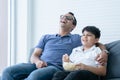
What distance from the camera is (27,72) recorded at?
2627 millimetres

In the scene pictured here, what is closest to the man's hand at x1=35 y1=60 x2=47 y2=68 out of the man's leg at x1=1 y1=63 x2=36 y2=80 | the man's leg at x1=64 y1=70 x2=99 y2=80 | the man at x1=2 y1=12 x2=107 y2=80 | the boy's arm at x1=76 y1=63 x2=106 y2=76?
the man at x1=2 y1=12 x2=107 y2=80

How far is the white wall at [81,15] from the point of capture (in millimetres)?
3107

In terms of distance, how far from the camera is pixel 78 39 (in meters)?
2.79

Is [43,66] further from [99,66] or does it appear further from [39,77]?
[99,66]

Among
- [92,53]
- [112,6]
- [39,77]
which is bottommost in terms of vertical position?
[39,77]

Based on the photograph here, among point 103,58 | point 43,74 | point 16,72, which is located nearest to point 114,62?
point 103,58

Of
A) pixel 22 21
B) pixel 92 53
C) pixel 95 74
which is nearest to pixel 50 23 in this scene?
pixel 22 21

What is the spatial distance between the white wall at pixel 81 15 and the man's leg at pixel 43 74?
1.02 m

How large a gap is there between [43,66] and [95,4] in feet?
3.83

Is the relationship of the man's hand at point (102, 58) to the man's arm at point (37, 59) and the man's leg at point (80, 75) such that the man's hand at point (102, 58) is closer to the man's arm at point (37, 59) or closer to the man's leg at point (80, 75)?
the man's leg at point (80, 75)

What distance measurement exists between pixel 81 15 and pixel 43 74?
1268 millimetres

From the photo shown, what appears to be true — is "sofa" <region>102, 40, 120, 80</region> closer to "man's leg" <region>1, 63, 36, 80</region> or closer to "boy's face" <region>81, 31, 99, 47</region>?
"boy's face" <region>81, 31, 99, 47</region>

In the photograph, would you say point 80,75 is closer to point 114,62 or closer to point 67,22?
point 114,62

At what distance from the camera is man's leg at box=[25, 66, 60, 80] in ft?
7.54
